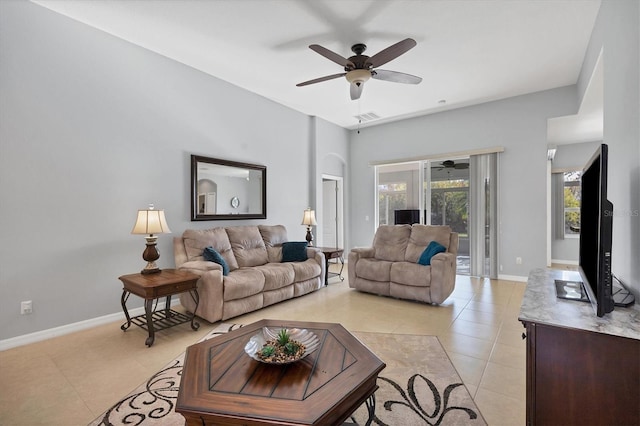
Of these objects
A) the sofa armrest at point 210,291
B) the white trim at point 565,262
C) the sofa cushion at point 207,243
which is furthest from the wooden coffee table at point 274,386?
the white trim at point 565,262

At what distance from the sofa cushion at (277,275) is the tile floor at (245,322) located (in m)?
0.28

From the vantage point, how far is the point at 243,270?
12.5 ft

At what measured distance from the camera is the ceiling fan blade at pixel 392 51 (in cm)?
271

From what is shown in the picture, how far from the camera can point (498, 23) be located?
312 cm

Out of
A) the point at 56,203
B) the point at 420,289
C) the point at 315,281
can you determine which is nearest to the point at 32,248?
the point at 56,203

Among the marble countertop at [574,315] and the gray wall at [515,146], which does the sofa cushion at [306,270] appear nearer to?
the marble countertop at [574,315]

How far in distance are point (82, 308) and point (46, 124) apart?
1.87 metres

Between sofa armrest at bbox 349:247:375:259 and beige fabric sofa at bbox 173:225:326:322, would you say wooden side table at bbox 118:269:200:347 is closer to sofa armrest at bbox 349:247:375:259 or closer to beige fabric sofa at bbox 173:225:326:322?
beige fabric sofa at bbox 173:225:326:322

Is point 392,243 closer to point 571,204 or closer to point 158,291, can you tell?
point 158,291

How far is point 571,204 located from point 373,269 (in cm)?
560

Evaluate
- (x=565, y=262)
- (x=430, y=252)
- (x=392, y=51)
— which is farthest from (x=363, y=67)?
(x=565, y=262)

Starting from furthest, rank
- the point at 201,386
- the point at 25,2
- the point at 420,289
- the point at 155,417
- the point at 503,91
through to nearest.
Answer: the point at 503,91 < the point at 420,289 < the point at 25,2 < the point at 155,417 < the point at 201,386

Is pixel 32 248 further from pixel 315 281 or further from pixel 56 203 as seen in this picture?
pixel 315 281

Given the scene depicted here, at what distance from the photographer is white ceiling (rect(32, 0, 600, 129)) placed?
2.87m
